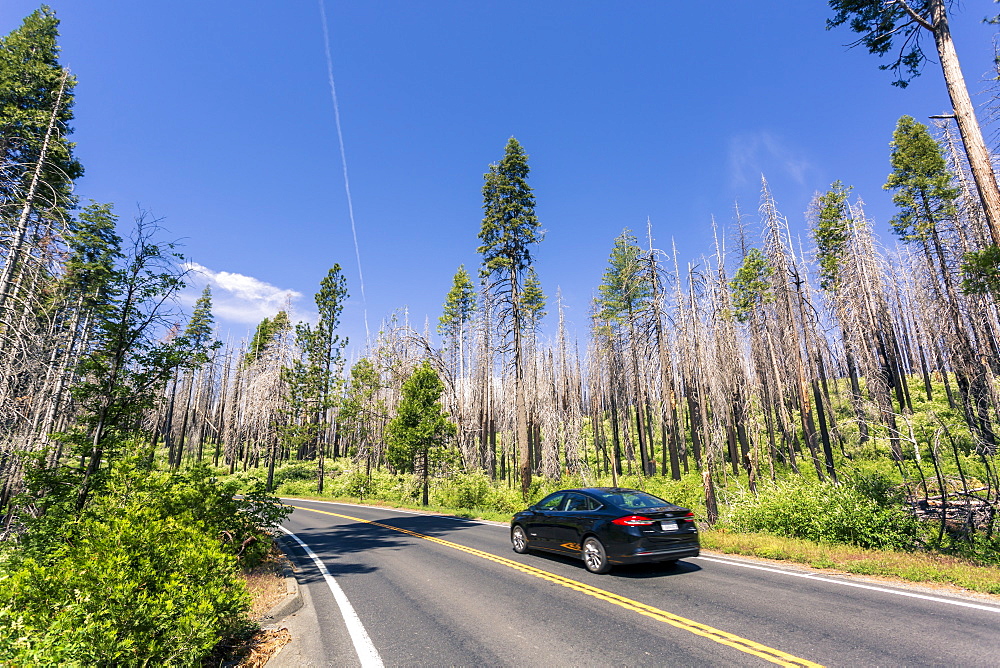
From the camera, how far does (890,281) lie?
21141 mm

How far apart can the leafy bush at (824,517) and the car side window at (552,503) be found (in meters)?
5.94

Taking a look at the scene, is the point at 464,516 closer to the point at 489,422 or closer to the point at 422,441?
the point at 422,441

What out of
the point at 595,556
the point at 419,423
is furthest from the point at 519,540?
the point at 419,423

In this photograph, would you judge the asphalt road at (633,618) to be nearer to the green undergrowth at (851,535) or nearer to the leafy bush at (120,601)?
the green undergrowth at (851,535)

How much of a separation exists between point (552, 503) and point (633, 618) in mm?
4494

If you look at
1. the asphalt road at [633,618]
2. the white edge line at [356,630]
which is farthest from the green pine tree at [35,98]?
the asphalt road at [633,618]

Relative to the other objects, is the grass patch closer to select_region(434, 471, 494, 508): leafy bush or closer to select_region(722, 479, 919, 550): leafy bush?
select_region(722, 479, 919, 550): leafy bush

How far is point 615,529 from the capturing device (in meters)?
7.99

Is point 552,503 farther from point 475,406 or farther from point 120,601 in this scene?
point 475,406

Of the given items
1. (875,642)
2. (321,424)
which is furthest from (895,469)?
(321,424)

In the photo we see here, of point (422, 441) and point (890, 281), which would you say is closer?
point (890, 281)

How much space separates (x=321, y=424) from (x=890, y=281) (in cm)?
3627

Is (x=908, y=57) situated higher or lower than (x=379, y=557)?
higher

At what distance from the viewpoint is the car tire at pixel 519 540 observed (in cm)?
1037
